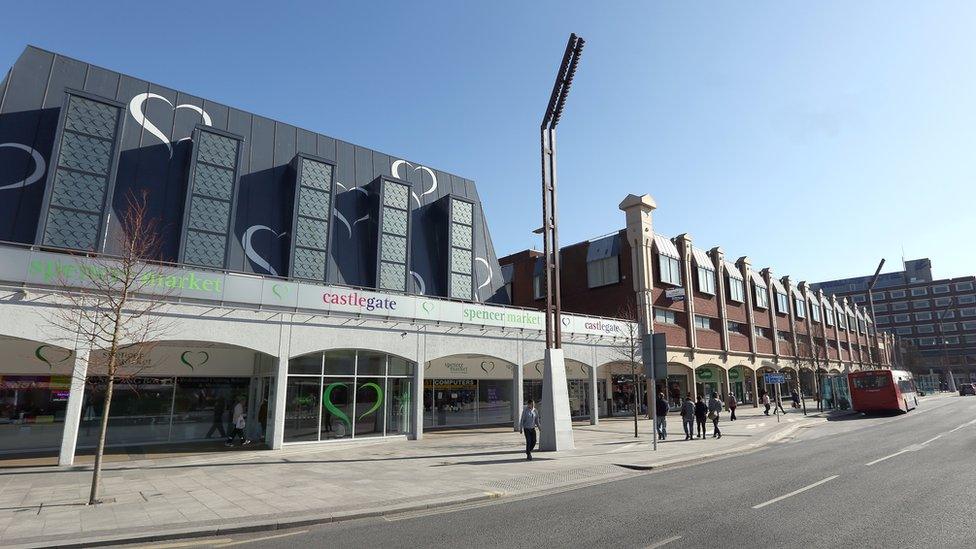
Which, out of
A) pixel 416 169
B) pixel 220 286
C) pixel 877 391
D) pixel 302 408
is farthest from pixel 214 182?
pixel 877 391

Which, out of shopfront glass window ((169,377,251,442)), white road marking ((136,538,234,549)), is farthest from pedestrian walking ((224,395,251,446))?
white road marking ((136,538,234,549))

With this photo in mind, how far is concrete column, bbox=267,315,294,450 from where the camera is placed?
17.8 m

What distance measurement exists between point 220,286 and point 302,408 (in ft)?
17.3

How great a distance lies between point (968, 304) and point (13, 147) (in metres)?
149

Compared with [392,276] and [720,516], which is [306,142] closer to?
[392,276]

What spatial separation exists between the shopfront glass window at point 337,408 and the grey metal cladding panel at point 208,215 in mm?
8303

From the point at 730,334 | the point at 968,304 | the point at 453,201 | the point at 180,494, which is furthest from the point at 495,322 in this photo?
the point at 968,304

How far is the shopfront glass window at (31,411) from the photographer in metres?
16.9

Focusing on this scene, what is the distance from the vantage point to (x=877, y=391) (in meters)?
32.0

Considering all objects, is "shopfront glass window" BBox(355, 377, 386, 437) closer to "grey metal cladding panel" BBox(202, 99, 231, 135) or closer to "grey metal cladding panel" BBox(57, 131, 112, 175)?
"grey metal cladding panel" BBox(57, 131, 112, 175)

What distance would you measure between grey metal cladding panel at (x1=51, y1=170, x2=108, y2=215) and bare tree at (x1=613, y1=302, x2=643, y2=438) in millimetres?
23804

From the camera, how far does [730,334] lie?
141 feet

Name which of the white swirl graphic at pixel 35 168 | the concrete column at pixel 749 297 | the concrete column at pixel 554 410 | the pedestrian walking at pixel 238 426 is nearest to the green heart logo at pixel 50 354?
the pedestrian walking at pixel 238 426

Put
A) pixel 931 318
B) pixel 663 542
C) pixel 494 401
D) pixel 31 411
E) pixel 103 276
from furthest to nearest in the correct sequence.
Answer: pixel 931 318
pixel 494 401
pixel 31 411
pixel 103 276
pixel 663 542
